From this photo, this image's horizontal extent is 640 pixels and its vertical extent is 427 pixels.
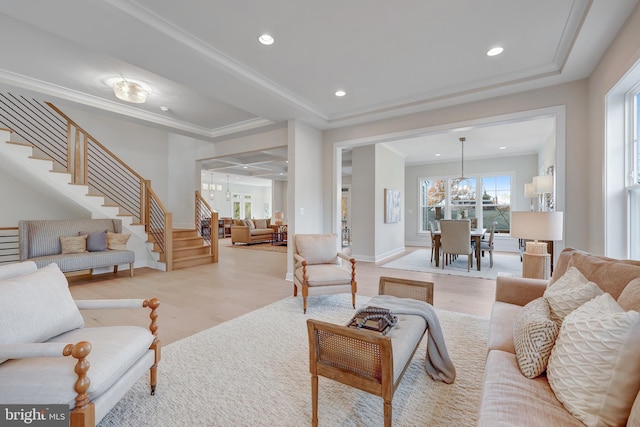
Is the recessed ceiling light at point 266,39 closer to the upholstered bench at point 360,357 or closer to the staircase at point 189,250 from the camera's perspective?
the upholstered bench at point 360,357

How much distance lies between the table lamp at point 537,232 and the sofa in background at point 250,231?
26.6 ft

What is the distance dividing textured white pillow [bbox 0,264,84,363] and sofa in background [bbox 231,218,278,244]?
314 inches

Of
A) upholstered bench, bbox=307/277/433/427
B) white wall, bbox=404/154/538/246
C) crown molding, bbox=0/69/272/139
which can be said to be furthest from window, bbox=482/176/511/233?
upholstered bench, bbox=307/277/433/427

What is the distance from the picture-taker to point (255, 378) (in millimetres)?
1943

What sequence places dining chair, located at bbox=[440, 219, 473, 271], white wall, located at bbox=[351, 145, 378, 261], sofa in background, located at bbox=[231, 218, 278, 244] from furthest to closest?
1. sofa in background, located at bbox=[231, 218, 278, 244]
2. white wall, located at bbox=[351, 145, 378, 261]
3. dining chair, located at bbox=[440, 219, 473, 271]

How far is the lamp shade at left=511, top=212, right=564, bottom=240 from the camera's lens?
2604 mm

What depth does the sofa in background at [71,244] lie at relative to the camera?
425 cm

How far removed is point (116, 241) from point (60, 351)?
4666 mm

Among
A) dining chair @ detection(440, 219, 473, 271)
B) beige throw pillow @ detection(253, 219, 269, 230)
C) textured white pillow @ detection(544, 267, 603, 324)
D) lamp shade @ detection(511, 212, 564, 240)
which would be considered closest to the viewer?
textured white pillow @ detection(544, 267, 603, 324)

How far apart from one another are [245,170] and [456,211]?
7971 mm

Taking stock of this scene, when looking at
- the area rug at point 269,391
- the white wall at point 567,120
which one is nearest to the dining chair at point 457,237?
the white wall at point 567,120

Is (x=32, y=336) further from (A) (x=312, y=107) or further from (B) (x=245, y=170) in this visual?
(B) (x=245, y=170)

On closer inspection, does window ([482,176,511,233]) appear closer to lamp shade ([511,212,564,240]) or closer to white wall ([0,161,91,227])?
lamp shade ([511,212,564,240])

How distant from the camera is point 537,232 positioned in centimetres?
265
